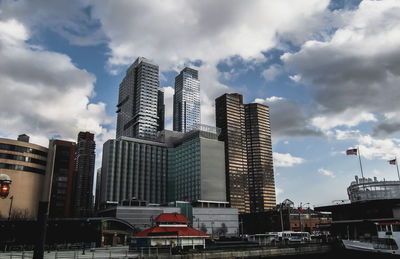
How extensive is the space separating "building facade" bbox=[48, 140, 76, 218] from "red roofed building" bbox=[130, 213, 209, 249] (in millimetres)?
95894

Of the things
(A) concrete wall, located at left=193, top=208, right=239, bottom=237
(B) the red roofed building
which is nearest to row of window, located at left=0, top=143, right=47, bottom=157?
(A) concrete wall, located at left=193, top=208, right=239, bottom=237

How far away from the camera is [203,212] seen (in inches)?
6816

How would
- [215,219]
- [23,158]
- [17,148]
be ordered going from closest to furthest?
[17,148] → [23,158] → [215,219]

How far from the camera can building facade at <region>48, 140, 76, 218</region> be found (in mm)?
148500

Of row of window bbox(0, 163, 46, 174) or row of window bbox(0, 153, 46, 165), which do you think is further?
row of window bbox(0, 153, 46, 165)

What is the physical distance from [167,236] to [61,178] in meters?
107

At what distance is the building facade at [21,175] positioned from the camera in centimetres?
12138

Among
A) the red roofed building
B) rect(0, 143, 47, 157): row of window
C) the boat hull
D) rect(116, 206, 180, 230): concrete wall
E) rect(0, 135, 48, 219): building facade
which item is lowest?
the boat hull

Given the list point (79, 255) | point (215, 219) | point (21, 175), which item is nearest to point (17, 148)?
point (21, 175)

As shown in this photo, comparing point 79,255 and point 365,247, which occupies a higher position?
point 365,247

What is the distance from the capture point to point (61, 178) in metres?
152

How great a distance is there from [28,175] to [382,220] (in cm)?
12656

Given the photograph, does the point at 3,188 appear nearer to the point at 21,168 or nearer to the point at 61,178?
the point at 21,168

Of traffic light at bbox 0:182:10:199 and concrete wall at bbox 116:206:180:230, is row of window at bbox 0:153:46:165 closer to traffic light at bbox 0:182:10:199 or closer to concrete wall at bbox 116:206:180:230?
concrete wall at bbox 116:206:180:230
